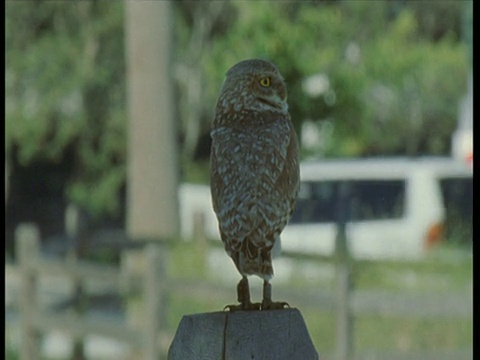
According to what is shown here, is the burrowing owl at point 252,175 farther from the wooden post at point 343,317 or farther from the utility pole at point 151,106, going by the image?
the utility pole at point 151,106

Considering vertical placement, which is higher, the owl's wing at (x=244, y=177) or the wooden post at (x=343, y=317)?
the owl's wing at (x=244, y=177)

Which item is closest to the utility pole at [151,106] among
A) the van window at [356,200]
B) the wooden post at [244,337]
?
the van window at [356,200]

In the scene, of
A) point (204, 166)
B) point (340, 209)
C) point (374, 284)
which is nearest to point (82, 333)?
point (374, 284)

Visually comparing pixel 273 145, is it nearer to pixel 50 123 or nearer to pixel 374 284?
pixel 374 284

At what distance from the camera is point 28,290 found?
8875mm

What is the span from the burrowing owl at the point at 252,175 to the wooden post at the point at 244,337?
0.13 metres

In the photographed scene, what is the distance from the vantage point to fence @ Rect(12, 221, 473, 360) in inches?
255

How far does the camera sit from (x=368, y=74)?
19594 mm

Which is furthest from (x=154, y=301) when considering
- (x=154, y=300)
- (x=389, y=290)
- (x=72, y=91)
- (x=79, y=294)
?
(x=72, y=91)

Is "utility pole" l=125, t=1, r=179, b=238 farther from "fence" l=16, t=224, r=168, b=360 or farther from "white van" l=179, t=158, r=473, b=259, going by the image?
"fence" l=16, t=224, r=168, b=360

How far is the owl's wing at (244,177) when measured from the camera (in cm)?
270

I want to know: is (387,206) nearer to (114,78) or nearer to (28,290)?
(28,290)

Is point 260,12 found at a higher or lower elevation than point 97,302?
higher

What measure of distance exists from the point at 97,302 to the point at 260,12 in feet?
23.2
